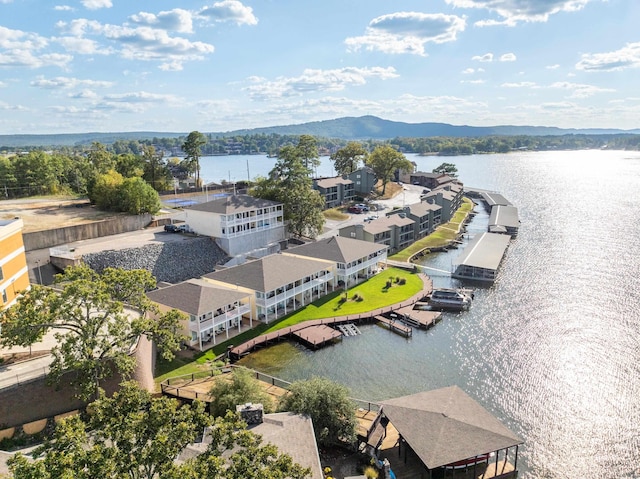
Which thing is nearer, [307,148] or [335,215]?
[307,148]

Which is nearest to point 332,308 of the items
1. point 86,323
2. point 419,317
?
point 419,317

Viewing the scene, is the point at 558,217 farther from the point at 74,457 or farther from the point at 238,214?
the point at 74,457

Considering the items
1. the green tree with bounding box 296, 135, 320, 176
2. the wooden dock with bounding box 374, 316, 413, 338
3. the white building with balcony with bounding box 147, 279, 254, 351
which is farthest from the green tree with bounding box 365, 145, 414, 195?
the white building with balcony with bounding box 147, 279, 254, 351

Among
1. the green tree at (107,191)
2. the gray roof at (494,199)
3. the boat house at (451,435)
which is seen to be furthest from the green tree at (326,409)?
the gray roof at (494,199)

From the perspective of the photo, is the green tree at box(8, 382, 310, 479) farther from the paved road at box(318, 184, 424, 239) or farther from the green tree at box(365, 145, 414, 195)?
the green tree at box(365, 145, 414, 195)

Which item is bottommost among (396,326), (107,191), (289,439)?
(396,326)

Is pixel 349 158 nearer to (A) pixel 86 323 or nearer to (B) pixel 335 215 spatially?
(B) pixel 335 215

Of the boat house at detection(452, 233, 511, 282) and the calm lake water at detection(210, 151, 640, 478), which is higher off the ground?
the boat house at detection(452, 233, 511, 282)
